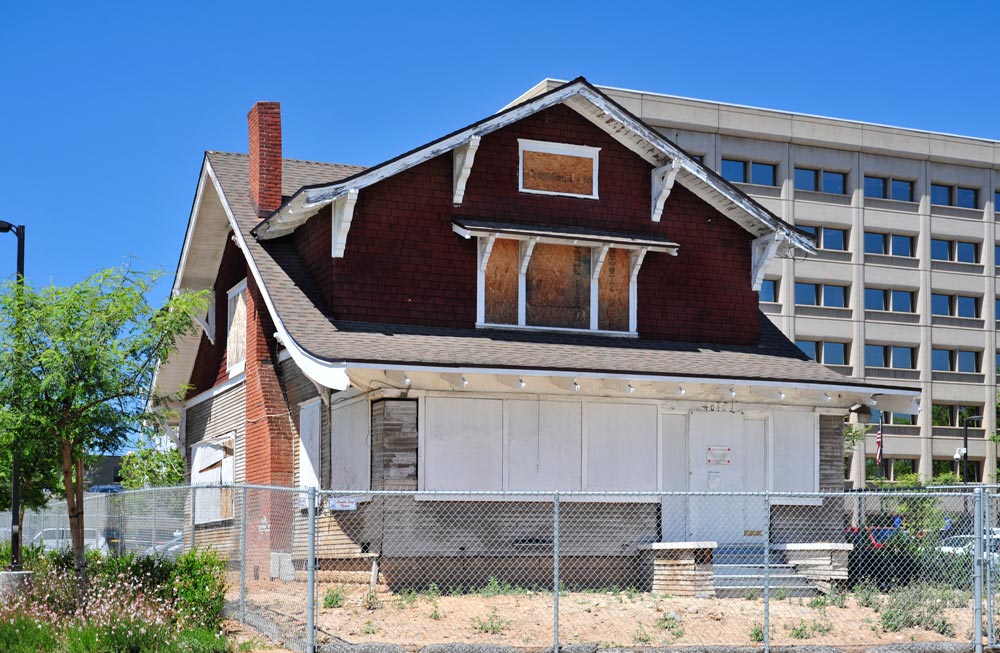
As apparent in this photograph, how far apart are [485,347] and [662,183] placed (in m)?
5.09

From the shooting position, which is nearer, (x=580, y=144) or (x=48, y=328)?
(x=48, y=328)

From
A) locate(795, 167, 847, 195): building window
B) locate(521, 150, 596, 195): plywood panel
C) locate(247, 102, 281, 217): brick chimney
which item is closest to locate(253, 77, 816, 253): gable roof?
locate(521, 150, 596, 195): plywood panel

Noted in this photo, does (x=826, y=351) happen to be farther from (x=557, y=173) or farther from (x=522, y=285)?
(x=522, y=285)

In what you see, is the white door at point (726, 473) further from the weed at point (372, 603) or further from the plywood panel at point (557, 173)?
the weed at point (372, 603)

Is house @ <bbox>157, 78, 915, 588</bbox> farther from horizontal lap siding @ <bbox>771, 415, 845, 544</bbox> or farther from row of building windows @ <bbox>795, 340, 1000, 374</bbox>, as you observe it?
row of building windows @ <bbox>795, 340, 1000, 374</bbox>

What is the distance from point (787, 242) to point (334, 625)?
40.6ft

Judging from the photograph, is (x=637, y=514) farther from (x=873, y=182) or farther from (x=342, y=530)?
(x=873, y=182)

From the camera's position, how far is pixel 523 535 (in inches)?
826

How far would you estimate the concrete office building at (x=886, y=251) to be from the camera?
6931 cm

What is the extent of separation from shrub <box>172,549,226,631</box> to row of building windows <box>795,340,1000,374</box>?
54.8 metres

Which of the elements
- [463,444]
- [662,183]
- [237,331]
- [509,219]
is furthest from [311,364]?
[662,183]

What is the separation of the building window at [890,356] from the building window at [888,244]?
5300 millimetres

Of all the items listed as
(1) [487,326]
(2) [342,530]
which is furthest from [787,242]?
(2) [342,530]

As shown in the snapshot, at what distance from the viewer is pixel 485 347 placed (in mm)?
21375
